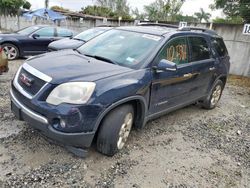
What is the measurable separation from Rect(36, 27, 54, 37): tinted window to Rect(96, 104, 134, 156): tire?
24.5ft

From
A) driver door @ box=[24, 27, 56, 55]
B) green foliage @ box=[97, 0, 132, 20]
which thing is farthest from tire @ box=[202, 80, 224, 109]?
green foliage @ box=[97, 0, 132, 20]

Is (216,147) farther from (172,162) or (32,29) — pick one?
(32,29)

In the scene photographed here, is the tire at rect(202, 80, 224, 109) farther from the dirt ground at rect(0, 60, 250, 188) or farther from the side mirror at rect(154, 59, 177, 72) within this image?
the side mirror at rect(154, 59, 177, 72)

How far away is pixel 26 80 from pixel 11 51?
6584mm

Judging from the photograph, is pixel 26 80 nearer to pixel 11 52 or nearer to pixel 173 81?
pixel 173 81

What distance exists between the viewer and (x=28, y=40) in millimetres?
9094

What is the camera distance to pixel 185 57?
4242mm

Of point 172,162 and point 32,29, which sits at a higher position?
point 32,29

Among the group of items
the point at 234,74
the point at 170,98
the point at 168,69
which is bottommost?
the point at 234,74

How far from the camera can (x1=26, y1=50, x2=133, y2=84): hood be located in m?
2.89

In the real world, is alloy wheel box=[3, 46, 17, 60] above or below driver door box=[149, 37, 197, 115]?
below

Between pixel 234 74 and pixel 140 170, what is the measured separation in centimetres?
823

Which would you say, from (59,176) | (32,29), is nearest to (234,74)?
(32,29)

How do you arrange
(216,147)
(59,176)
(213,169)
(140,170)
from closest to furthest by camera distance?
(59,176), (140,170), (213,169), (216,147)
